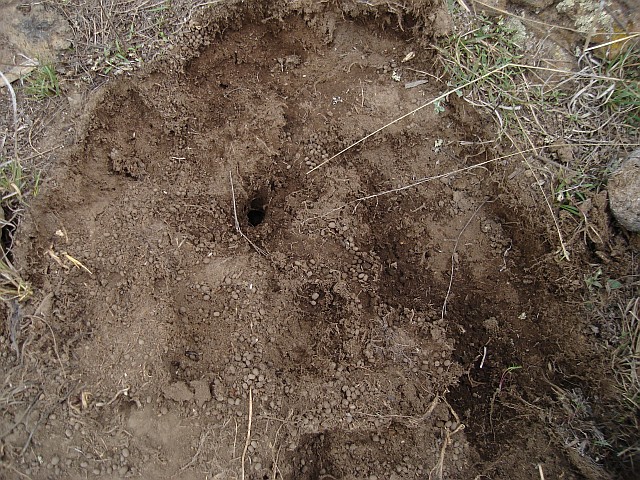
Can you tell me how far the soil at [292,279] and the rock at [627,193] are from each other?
0.89ft

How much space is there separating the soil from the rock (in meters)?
0.27

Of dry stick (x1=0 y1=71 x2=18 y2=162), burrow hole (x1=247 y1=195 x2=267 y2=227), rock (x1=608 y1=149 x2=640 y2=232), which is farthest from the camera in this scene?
burrow hole (x1=247 y1=195 x2=267 y2=227)

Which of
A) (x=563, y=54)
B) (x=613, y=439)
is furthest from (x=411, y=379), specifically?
(x=563, y=54)

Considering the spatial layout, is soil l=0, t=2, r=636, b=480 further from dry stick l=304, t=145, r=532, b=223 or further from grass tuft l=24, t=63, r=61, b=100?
grass tuft l=24, t=63, r=61, b=100

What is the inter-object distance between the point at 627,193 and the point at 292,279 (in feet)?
4.66

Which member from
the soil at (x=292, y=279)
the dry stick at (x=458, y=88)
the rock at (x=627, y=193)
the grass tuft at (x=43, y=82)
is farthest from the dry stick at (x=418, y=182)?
the grass tuft at (x=43, y=82)

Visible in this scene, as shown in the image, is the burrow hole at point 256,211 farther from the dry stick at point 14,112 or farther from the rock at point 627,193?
the rock at point 627,193

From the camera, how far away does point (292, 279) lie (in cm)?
201

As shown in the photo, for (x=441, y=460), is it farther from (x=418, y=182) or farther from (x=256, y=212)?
(x=256, y=212)

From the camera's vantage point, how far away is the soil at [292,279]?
6.08ft

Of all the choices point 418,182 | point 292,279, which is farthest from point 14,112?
point 418,182

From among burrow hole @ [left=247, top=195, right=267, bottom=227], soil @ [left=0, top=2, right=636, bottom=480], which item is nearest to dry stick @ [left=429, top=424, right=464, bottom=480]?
soil @ [left=0, top=2, right=636, bottom=480]

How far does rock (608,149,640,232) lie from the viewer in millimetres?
1852

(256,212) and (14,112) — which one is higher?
(14,112)
